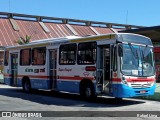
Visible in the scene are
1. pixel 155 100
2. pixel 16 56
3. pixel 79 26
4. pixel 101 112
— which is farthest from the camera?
pixel 79 26

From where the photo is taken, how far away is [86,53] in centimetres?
1548

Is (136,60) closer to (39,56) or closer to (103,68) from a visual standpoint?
(103,68)

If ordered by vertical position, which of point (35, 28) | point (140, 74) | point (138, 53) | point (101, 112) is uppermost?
point (35, 28)

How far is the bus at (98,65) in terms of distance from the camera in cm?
1392

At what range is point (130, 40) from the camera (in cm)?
1449

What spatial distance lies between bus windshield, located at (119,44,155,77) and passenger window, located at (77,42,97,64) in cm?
154

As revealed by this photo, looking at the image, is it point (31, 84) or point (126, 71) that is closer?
point (126, 71)

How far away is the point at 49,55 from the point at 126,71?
5.50 meters

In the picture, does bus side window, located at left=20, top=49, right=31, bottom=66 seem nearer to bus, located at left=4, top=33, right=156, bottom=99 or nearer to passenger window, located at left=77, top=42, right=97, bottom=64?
bus, located at left=4, top=33, right=156, bottom=99

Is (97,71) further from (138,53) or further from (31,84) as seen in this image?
(31,84)

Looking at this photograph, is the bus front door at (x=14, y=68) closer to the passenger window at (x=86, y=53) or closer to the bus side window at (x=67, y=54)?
the bus side window at (x=67, y=54)

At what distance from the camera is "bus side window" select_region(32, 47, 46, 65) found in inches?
730

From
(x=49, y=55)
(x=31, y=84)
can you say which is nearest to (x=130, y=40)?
(x=49, y=55)

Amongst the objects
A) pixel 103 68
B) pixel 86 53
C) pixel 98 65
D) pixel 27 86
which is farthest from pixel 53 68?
pixel 103 68
